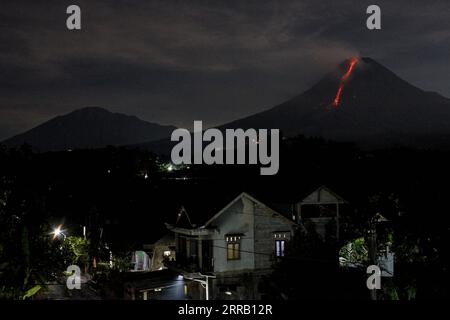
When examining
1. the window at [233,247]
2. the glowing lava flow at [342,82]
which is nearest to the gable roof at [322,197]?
the window at [233,247]

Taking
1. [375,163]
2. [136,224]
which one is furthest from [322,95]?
[136,224]

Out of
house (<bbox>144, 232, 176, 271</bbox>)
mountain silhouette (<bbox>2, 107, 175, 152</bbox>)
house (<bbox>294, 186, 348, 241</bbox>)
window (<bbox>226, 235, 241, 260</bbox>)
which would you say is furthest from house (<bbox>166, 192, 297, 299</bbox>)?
mountain silhouette (<bbox>2, 107, 175, 152</bbox>)

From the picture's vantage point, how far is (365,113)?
70438mm

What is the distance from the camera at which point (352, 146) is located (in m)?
46.8

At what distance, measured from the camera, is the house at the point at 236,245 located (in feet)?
65.4

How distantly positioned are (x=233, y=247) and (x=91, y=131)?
91378mm

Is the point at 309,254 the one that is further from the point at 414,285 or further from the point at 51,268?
the point at 51,268

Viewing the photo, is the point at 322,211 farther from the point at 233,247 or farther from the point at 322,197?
the point at 233,247

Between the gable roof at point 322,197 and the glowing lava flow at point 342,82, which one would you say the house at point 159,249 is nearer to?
the gable roof at point 322,197

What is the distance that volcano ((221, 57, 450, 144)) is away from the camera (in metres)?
60.9

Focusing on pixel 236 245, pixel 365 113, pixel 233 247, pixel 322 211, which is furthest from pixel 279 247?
pixel 365 113

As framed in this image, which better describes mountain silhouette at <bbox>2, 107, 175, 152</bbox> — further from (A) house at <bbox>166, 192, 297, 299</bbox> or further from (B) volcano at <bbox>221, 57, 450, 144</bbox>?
(A) house at <bbox>166, 192, 297, 299</bbox>

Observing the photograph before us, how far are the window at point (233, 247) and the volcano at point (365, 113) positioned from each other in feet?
109

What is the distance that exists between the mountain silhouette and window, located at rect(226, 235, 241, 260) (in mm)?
82524
